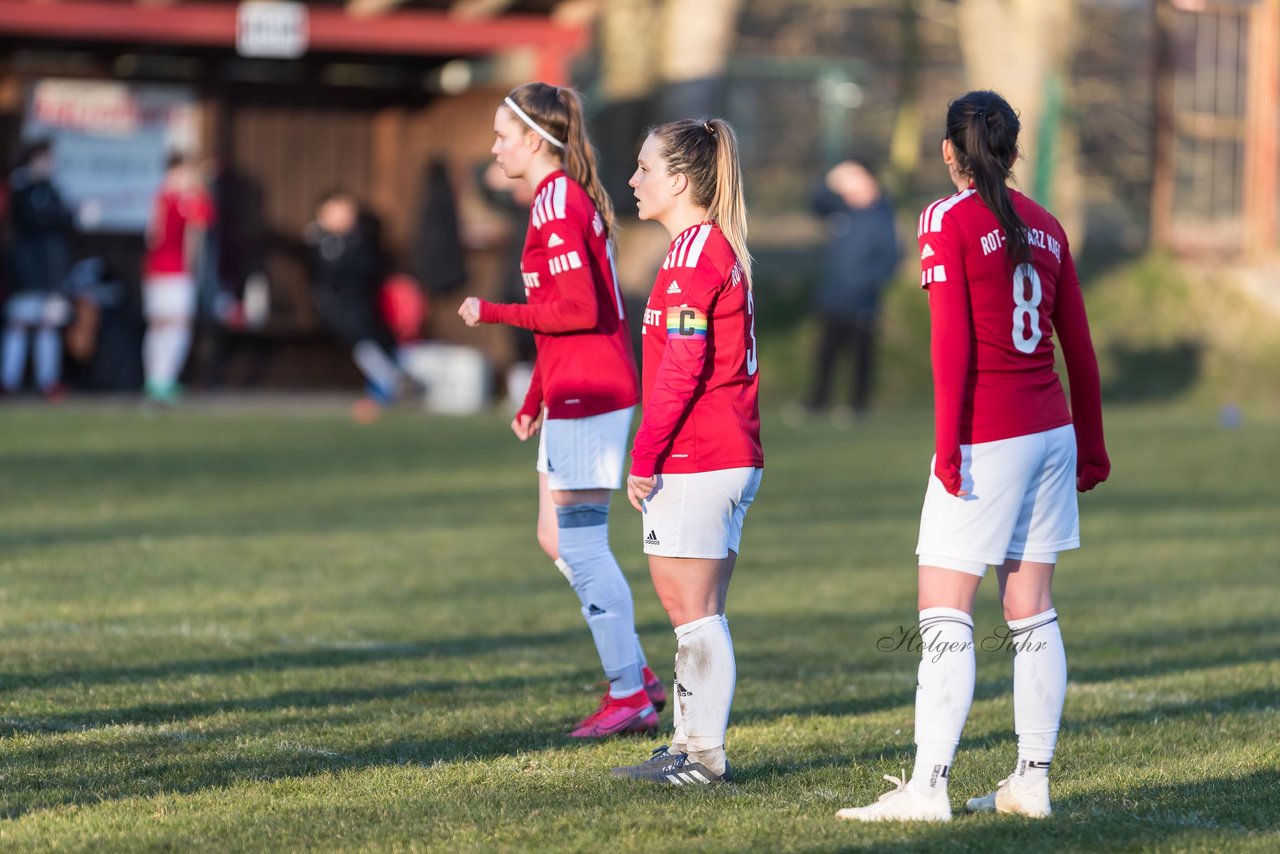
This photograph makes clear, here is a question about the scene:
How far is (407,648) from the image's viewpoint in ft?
24.3

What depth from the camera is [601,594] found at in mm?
5855

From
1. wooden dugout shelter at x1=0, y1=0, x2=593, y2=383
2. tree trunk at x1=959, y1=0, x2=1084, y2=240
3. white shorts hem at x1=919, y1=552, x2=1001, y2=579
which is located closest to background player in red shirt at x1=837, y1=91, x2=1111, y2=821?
white shorts hem at x1=919, y1=552, x2=1001, y2=579

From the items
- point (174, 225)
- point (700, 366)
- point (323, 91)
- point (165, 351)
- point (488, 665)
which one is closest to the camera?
point (700, 366)

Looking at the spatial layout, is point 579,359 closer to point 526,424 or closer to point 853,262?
point 526,424

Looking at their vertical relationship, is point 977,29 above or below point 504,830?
above

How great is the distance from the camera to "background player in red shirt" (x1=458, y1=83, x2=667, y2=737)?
227 inches

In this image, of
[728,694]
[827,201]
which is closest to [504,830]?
[728,694]

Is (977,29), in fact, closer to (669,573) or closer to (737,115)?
(737,115)

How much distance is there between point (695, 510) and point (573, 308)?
999 millimetres

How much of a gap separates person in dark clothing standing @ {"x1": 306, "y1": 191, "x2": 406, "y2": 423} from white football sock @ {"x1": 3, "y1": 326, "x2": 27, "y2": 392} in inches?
104

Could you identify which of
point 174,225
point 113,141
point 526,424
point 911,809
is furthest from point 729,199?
point 113,141

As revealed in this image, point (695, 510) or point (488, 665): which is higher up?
point (695, 510)

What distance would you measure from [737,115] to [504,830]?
22.0 meters

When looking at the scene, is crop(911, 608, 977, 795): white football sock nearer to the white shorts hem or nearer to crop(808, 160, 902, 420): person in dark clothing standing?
the white shorts hem
